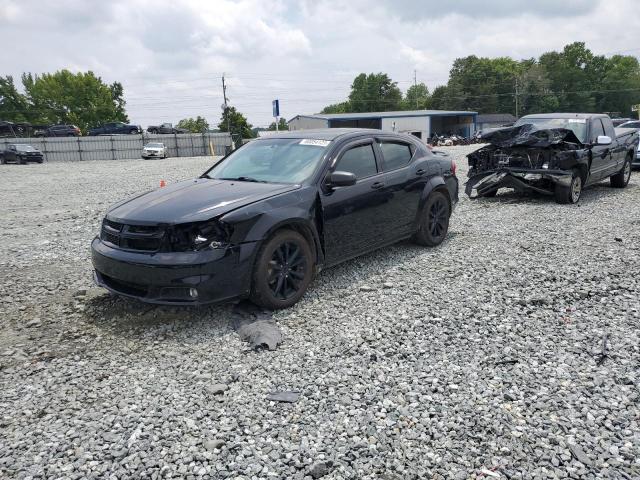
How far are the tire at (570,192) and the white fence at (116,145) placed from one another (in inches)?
1197

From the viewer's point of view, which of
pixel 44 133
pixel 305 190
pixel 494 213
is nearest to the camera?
pixel 305 190

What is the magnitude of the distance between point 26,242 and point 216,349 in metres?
5.62

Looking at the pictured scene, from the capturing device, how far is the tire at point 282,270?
14.8 feet

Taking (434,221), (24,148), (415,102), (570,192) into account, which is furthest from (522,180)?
(415,102)

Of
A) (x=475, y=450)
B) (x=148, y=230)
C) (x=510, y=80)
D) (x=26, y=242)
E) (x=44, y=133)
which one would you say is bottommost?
(x=475, y=450)

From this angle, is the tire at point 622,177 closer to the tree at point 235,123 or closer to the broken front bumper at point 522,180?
the broken front bumper at point 522,180

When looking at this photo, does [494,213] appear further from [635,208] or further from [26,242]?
[26,242]

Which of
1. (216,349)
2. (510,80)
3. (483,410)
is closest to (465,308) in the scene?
(483,410)

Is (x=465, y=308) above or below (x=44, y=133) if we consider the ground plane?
below

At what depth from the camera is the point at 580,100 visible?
10525 centimetres

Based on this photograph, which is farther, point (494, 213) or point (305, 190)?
point (494, 213)

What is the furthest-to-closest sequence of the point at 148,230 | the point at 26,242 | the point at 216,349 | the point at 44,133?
1. the point at 44,133
2. the point at 26,242
3. the point at 148,230
4. the point at 216,349

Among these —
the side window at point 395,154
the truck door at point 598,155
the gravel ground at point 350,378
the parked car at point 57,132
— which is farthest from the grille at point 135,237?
the parked car at point 57,132

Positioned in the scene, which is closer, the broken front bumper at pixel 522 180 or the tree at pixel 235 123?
the broken front bumper at pixel 522 180
